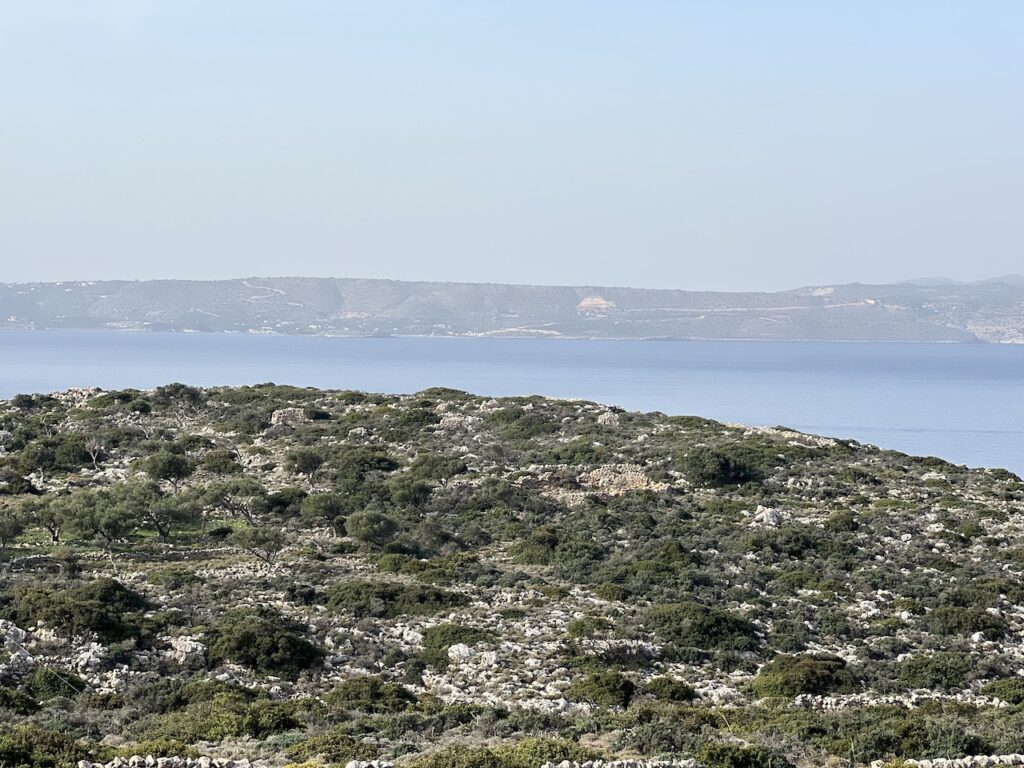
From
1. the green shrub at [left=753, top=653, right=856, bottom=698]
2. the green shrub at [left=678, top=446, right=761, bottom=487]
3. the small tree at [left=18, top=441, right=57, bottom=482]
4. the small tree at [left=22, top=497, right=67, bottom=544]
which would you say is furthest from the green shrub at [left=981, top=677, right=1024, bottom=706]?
the small tree at [left=18, top=441, right=57, bottom=482]

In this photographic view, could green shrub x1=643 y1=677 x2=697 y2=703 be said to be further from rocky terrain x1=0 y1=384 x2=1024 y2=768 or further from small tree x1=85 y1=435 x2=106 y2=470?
small tree x1=85 y1=435 x2=106 y2=470

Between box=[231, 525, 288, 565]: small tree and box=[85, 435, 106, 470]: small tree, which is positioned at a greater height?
box=[85, 435, 106, 470]: small tree

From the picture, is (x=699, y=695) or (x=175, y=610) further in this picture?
(x=175, y=610)

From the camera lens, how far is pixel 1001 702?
2300 centimetres

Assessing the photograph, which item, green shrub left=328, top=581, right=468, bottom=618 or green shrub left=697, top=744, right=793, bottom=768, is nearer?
green shrub left=697, top=744, right=793, bottom=768

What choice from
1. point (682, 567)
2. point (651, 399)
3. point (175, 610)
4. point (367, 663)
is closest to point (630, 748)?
point (367, 663)

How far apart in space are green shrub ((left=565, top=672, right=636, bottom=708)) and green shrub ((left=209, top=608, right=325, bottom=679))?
561cm

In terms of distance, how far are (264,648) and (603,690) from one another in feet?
23.2

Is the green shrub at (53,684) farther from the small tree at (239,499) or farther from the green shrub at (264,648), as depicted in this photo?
the small tree at (239,499)

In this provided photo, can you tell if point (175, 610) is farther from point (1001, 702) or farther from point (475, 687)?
point (1001, 702)

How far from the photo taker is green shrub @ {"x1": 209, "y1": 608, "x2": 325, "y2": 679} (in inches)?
951

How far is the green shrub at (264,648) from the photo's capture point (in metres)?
24.2

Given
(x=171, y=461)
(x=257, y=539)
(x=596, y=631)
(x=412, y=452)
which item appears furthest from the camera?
(x=412, y=452)

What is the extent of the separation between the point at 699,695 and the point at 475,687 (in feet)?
14.5
